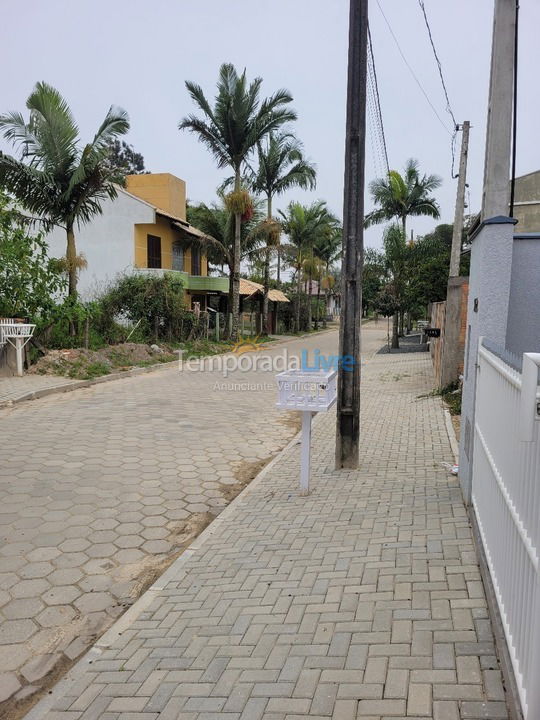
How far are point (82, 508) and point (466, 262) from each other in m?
21.0

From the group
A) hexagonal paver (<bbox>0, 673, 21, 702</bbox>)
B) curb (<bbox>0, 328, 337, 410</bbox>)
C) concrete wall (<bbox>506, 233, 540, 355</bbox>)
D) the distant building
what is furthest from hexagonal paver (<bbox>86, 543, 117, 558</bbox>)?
the distant building

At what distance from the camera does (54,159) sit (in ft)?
47.8

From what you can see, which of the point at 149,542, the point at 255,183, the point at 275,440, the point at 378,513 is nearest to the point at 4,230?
the point at 275,440

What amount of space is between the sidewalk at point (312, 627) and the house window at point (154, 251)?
21983 millimetres

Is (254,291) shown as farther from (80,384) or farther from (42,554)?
(42,554)

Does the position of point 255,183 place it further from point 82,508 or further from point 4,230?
point 82,508

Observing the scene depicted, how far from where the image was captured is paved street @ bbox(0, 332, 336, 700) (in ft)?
11.3

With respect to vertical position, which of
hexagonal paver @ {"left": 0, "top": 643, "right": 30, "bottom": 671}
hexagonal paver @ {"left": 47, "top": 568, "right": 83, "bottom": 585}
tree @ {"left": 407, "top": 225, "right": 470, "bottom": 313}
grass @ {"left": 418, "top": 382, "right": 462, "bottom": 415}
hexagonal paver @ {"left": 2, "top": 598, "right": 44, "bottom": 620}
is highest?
tree @ {"left": 407, "top": 225, "right": 470, "bottom": 313}

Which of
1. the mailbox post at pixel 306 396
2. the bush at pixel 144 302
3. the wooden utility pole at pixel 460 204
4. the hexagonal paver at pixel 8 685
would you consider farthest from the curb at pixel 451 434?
the bush at pixel 144 302

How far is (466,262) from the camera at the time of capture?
22797 mm

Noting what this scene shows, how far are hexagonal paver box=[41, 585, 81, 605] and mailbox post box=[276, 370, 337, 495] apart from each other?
2.32 m

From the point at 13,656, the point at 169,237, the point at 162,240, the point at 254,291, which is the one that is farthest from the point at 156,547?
the point at 254,291

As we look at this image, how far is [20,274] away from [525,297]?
38.8ft

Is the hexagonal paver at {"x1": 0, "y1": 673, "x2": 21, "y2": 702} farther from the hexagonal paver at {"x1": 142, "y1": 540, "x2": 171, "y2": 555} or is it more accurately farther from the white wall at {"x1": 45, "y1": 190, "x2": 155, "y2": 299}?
the white wall at {"x1": 45, "y1": 190, "x2": 155, "y2": 299}
